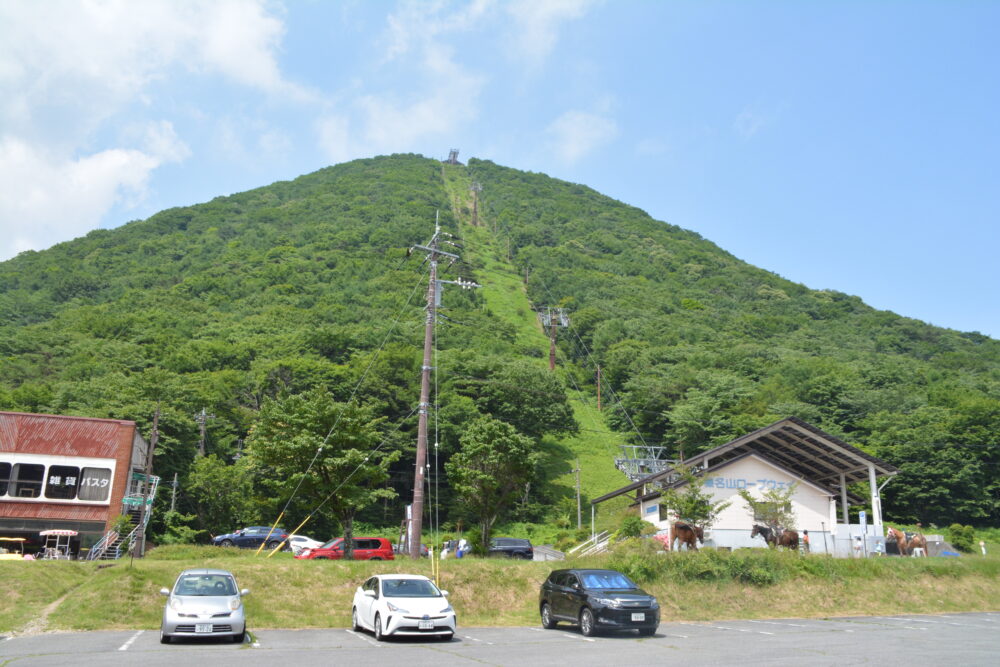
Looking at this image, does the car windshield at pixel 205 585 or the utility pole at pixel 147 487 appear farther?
the utility pole at pixel 147 487

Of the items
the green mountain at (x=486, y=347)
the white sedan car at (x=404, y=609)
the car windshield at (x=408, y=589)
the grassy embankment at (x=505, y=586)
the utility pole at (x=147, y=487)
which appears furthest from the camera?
the green mountain at (x=486, y=347)

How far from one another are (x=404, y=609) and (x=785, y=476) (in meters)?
23.9

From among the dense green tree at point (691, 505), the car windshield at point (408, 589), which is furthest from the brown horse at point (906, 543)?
the car windshield at point (408, 589)

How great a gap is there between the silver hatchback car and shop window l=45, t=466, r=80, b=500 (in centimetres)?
2703

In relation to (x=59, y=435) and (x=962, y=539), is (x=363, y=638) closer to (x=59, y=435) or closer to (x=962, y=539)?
(x=59, y=435)

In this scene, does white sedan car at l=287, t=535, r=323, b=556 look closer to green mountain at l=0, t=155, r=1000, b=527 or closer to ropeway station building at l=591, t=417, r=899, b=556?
green mountain at l=0, t=155, r=1000, b=527

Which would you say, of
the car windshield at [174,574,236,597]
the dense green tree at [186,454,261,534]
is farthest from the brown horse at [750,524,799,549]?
the dense green tree at [186,454,261,534]

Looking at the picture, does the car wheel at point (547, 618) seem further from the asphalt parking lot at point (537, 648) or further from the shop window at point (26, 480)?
the shop window at point (26, 480)

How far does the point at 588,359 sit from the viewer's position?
100 metres

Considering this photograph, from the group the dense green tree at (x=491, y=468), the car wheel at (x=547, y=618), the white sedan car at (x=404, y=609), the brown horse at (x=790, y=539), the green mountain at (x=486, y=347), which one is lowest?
the car wheel at (x=547, y=618)

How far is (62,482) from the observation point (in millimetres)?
36781

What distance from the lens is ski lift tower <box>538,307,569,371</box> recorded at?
3787 inches

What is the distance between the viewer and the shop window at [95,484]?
3694 centimetres

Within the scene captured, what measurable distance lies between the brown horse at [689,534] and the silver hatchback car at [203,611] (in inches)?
622
